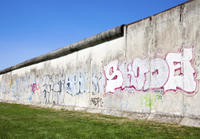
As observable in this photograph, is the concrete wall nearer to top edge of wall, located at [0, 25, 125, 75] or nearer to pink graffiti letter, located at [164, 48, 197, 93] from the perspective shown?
pink graffiti letter, located at [164, 48, 197, 93]

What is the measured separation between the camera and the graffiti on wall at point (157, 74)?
603 centimetres

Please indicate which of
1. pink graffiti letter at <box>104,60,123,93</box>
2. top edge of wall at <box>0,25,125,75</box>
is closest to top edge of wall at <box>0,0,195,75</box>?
top edge of wall at <box>0,25,125,75</box>

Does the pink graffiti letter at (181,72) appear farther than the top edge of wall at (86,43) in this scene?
No

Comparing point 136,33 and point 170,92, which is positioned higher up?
point 136,33

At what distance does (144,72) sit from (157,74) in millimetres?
551

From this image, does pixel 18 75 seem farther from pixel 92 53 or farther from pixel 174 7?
pixel 174 7

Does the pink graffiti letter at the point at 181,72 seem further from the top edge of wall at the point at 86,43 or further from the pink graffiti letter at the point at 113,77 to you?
the pink graffiti letter at the point at 113,77

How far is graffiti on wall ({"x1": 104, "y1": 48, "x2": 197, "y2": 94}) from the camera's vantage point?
19.8 feet


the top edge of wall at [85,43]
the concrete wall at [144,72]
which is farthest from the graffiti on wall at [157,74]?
the top edge of wall at [85,43]

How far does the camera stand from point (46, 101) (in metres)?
14.4

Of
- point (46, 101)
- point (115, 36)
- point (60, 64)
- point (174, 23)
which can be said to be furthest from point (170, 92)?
point (46, 101)

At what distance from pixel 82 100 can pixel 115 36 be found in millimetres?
3621

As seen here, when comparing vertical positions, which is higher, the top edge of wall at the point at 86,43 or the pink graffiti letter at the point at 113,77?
the top edge of wall at the point at 86,43

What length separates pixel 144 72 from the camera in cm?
738
